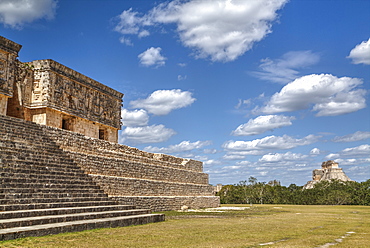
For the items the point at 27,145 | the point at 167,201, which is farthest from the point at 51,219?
the point at 167,201

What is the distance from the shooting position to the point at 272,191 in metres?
39.1

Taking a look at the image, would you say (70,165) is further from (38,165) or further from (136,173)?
(136,173)

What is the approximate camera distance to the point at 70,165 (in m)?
11.8

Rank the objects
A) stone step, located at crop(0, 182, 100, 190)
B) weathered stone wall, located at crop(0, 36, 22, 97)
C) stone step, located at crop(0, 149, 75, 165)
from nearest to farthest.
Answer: stone step, located at crop(0, 182, 100, 190) < stone step, located at crop(0, 149, 75, 165) < weathered stone wall, located at crop(0, 36, 22, 97)

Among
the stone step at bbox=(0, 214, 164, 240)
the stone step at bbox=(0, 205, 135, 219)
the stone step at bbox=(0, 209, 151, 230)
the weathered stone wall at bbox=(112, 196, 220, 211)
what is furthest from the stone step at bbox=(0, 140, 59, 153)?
the stone step at bbox=(0, 214, 164, 240)

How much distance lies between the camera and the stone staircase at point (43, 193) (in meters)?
6.98

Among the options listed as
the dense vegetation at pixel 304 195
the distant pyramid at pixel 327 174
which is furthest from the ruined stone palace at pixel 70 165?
the distant pyramid at pixel 327 174

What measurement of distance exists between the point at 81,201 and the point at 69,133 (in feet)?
15.2

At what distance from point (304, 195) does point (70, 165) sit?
94.7 feet

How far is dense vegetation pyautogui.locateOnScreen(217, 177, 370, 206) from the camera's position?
3272cm

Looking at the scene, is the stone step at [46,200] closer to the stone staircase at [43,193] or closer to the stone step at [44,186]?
the stone staircase at [43,193]

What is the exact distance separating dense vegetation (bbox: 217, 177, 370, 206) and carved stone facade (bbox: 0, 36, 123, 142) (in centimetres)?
2022

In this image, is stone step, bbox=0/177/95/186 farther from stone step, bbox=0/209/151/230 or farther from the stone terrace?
stone step, bbox=0/209/151/230

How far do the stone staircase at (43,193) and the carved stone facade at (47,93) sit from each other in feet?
15.5
